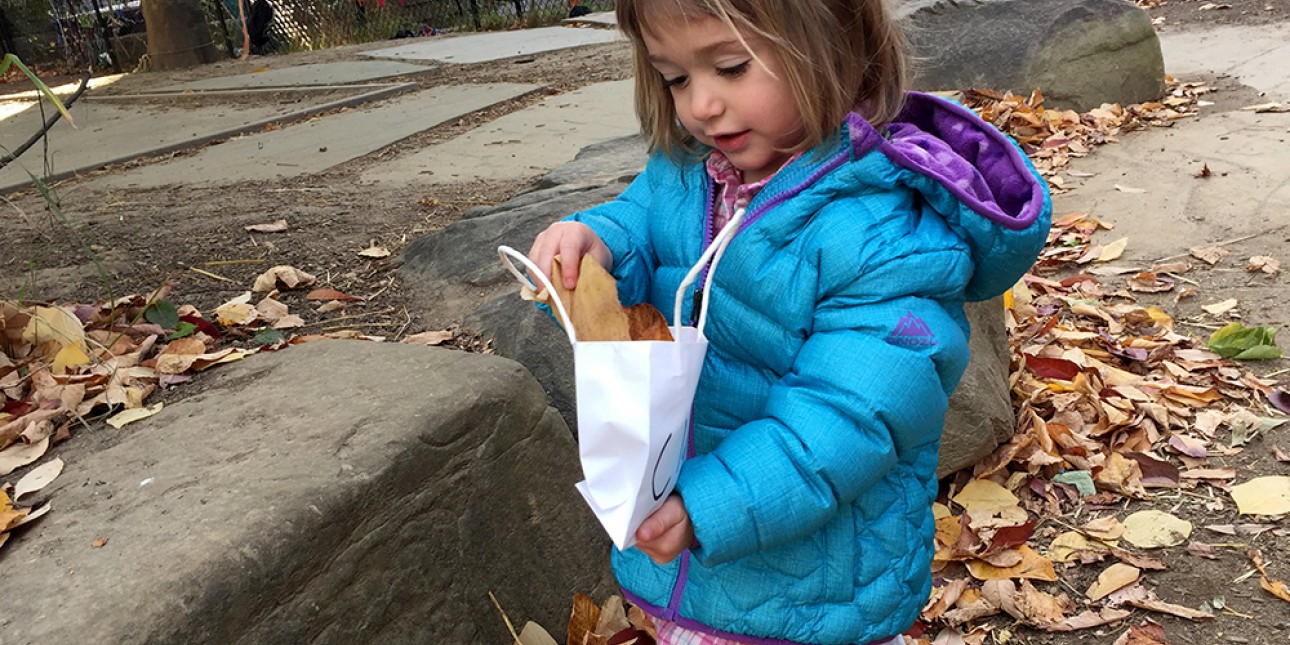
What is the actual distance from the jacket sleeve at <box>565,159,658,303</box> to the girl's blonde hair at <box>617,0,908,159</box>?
245 millimetres

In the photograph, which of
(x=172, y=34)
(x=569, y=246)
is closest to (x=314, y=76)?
(x=172, y=34)

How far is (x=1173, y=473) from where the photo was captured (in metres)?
2.53

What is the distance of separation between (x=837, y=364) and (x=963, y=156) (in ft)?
1.36

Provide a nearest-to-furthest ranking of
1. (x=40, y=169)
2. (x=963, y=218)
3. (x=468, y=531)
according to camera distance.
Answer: (x=963, y=218)
(x=468, y=531)
(x=40, y=169)

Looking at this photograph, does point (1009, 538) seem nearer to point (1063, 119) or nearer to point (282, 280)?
point (282, 280)

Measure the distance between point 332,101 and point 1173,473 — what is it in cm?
509

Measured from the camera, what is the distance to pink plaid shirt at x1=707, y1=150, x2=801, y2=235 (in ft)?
4.58

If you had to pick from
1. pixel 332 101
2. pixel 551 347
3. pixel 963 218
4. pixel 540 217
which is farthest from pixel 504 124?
pixel 963 218

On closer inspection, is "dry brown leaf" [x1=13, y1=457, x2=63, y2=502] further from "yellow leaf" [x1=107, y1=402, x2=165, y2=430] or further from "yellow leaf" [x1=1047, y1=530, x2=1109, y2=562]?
"yellow leaf" [x1=1047, y1=530, x2=1109, y2=562]

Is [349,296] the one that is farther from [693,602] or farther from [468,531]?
[693,602]

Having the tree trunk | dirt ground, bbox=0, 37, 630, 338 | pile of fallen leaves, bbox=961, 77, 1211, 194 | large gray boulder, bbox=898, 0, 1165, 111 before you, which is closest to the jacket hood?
dirt ground, bbox=0, 37, 630, 338

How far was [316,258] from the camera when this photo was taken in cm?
305

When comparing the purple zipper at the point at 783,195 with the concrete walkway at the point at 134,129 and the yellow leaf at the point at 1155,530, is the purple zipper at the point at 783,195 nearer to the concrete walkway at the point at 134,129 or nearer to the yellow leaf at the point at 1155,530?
the yellow leaf at the point at 1155,530

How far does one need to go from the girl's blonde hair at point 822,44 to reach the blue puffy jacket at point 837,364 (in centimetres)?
4
